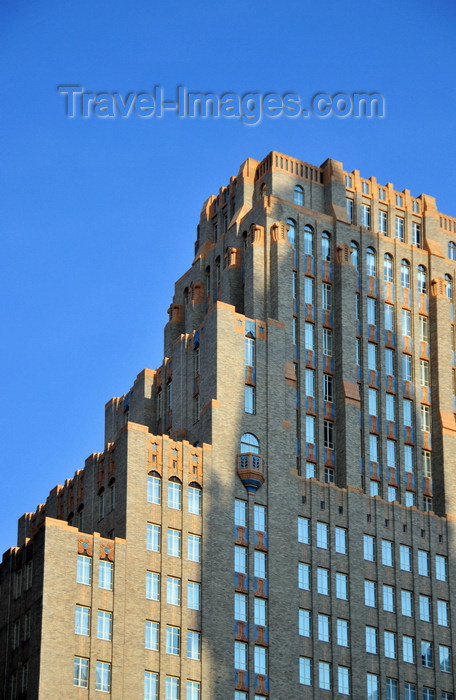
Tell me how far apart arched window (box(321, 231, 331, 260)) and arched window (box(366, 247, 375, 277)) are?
3.52m

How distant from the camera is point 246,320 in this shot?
427ft

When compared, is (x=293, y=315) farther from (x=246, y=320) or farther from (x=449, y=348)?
(x=449, y=348)

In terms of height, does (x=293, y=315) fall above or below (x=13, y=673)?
above

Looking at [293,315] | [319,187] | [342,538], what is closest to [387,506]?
[342,538]

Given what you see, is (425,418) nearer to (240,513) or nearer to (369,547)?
(369,547)

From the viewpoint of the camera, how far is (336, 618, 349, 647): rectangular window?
123750 millimetres

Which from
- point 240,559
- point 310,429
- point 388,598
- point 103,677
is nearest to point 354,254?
point 310,429

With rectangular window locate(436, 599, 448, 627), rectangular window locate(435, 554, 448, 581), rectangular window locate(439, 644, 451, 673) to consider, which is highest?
rectangular window locate(435, 554, 448, 581)

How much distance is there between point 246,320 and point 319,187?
16.5 meters

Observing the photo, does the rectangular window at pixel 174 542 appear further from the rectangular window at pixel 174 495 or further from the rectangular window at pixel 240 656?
the rectangular window at pixel 240 656

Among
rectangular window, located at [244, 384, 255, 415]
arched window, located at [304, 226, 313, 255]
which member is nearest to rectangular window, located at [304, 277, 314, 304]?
arched window, located at [304, 226, 313, 255]

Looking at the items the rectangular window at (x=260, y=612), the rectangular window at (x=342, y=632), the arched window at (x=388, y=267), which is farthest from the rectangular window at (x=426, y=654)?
the arched window at (x=388, y=267)

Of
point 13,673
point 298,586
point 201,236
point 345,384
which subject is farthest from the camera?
point 201,236

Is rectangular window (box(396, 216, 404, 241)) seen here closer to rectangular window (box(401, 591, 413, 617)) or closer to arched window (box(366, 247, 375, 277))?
arched window (box(366, 247, 375, 277))
